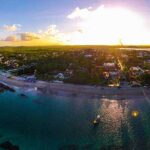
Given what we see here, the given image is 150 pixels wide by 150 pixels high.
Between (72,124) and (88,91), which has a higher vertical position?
(88,91)

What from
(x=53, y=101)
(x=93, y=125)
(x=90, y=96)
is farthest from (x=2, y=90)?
(x=93, y=125)

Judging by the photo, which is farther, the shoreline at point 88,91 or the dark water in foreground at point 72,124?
the shoreline at point 88,91

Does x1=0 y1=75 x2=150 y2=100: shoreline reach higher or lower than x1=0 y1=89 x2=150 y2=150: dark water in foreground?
higher

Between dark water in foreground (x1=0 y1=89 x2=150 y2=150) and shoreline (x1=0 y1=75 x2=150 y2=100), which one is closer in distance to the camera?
dark water in foreground (x1=0 y1=89 x2=150 y2=150)

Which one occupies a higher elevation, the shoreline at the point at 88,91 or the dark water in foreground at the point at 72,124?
the shoreline at the point at 88,91

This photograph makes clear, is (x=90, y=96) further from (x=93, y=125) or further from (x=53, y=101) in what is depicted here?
(x=93, y=125)
